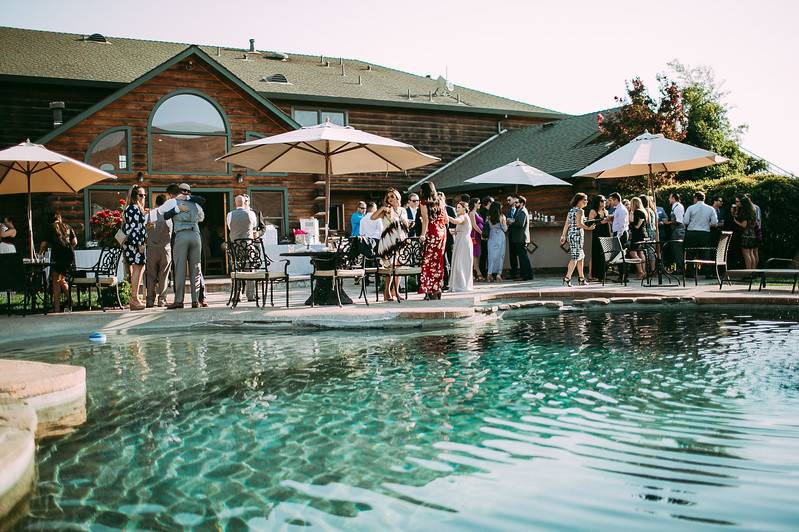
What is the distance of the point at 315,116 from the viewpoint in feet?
83.8

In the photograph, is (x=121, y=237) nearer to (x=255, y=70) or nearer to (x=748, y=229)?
(x=748, y=229)

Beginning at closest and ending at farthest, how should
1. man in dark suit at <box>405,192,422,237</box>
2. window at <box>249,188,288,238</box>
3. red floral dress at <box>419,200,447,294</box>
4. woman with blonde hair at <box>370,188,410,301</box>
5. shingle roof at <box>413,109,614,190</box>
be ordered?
woman with blonde hair at <box>370,188,410,301</box> → red floral dress at <box>419,200,447,294</box> → man in dark suit at <box>405,192,422,237</box> → window at <box>249,188,288,238</box> → shingle roof at <box>413,109,614,190</box>

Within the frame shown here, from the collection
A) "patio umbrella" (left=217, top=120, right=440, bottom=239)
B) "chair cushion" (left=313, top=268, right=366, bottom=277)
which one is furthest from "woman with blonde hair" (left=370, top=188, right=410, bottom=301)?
"patio umbrella" (left=217, top=120, right=440, bottom=239)

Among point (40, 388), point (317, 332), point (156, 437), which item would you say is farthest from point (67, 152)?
point (156, 437)

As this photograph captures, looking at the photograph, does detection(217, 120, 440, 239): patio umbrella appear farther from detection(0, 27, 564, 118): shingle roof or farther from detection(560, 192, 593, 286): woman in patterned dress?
detection(0, 27, 564, 118): shingle roof

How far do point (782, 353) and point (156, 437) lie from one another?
559 cm

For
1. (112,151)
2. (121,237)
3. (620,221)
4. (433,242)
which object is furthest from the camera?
(112,151)

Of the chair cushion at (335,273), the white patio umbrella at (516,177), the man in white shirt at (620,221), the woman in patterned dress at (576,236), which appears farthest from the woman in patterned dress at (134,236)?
the man in white shirt at (620,221)

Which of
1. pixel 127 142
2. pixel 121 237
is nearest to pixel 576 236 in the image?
pixel 121 237

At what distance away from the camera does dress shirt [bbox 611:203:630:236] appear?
49.0ft

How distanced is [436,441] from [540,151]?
70.4ft

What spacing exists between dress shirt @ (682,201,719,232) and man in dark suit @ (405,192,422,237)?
5.51m

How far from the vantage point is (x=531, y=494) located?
3.61m

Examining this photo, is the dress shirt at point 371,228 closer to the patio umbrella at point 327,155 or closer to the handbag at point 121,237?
the patio umbrella at point 327,155
